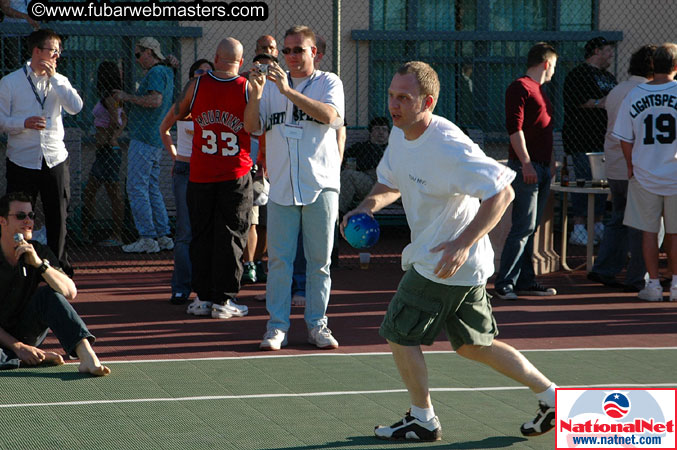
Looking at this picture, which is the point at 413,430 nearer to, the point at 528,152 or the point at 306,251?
the point at 306,251

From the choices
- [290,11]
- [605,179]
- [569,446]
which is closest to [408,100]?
[569,446]

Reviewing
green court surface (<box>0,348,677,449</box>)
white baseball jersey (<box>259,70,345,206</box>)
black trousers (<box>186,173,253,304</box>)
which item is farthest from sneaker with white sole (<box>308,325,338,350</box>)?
black trousers (<box>186,173,253,304</box>)

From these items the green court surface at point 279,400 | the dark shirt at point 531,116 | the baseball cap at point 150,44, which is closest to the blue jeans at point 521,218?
the dark shirt at point 531,116

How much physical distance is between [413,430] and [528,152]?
4696mm

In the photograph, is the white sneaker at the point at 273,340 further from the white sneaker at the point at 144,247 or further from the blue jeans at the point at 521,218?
the white sneaker at the point at 144,247

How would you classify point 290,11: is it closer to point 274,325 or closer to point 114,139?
point 114,139

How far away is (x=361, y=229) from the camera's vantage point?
5367mm

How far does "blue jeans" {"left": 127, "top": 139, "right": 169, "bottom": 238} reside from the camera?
12.2 m

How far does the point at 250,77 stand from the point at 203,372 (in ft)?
6.86

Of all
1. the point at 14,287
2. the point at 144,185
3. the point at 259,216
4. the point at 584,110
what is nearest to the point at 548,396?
the point at 14,287

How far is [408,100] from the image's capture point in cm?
500

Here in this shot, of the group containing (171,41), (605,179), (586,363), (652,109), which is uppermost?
(171,41)

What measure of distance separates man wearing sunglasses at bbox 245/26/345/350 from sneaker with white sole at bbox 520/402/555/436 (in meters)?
2.47

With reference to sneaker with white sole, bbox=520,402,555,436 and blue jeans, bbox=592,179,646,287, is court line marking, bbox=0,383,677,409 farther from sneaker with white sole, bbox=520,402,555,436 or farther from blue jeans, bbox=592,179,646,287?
blue jeans, bbox=592,179,646,287
